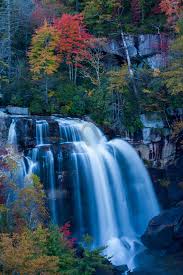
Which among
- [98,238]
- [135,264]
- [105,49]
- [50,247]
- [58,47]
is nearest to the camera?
[50,247]

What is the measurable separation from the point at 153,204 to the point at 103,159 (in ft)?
14.8

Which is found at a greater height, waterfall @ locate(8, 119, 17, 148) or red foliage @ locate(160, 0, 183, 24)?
red foliage @ locate(160, 0, 183, 24)

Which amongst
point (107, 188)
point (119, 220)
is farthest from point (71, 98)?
point (119, 220)

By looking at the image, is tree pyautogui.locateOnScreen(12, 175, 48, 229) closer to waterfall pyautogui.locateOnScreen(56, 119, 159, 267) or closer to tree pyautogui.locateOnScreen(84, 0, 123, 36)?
waterfall pyautogui.locateOnScreen(56, 119, 159, 267)

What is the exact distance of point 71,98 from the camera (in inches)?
1005

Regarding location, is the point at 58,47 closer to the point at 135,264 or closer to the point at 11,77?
the point at 11,77

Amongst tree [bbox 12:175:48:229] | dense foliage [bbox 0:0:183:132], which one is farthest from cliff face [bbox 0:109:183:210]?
tree [bbox 12:175:48:229]

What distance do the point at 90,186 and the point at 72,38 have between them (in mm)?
11446

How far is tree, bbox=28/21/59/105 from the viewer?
82.3 ft

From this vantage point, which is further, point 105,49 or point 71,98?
point 105,49

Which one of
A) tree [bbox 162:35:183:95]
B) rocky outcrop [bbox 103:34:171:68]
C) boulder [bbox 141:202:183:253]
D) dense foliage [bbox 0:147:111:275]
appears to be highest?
rocky outcrop [bbox 103:34:171:68]

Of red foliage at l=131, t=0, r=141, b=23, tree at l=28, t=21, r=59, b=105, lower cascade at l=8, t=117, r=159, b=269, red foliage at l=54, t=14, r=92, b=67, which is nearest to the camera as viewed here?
lower cascade at l=8, t=117, r=159, b=269

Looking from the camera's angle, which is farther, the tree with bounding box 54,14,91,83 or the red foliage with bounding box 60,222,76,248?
the tree with bounding box 54,14,91,83

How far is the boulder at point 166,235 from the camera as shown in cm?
→ 1925
